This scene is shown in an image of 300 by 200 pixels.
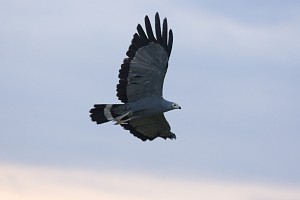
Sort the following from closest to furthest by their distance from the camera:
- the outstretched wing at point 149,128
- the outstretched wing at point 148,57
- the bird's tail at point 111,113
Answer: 1. the outstretched wing at point 148,57
2. the bird's tail at point 111,113
3. the outstretched wing at point 149,128

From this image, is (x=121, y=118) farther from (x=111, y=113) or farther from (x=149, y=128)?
(x=149, y=128)

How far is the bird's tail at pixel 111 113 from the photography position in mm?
65250

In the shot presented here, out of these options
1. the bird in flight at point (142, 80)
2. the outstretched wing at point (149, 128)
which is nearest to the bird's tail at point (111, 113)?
the bird in flight at point (142, 80)

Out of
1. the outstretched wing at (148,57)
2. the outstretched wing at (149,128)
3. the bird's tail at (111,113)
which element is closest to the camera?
the outstretched wing at (148,57)

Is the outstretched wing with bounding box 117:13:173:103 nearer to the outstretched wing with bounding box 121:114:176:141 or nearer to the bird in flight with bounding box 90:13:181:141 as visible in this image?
the bird in flight with bounding box 90:13:181:141

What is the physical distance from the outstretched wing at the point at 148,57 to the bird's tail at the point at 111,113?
4.02ft

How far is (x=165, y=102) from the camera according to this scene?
212 ft

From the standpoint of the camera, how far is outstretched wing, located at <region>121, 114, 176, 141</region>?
6675cm

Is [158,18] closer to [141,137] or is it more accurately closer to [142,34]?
[142,34]

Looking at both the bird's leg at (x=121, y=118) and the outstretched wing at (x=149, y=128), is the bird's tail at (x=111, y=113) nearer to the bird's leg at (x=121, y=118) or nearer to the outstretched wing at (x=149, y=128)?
the bird's leg at (x=121, y=118)

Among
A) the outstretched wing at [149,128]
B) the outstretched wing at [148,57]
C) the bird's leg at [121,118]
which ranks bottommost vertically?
the bird's leg at [121,118]

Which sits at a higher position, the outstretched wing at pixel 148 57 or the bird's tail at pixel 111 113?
the outstretched wing at pixel 148 57

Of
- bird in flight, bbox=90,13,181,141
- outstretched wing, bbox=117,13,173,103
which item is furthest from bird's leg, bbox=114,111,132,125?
outstretched wing, bbox=117,13,173,103

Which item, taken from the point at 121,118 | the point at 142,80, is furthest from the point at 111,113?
→ the point at 142,80
